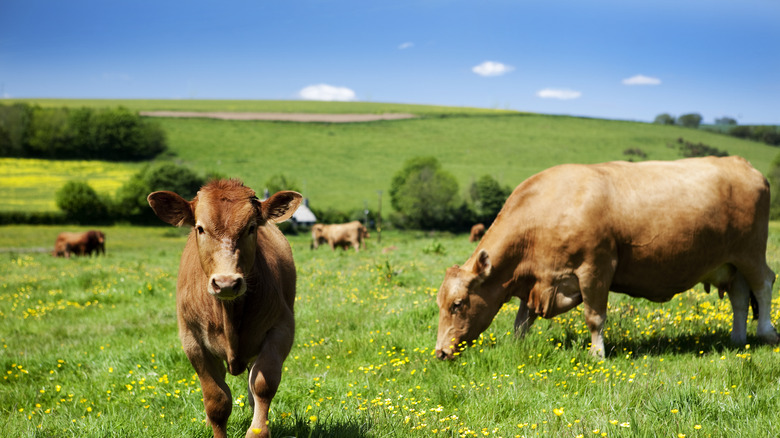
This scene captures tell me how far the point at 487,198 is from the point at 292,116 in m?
57.9

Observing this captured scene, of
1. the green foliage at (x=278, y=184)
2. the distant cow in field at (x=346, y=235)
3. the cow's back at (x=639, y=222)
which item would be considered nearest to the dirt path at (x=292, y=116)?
the green foliage at (x=278, y=184)

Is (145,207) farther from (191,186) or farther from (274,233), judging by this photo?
(274,233)

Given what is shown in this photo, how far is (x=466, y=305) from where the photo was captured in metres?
6.69

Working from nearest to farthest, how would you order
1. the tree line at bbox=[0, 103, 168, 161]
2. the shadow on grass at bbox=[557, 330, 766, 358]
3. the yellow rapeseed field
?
the shadow on grass at bbox=[557, 330, 766, 358], the yellow rapeseed field, the tree line at bbox=[0, 103, 168, 161]

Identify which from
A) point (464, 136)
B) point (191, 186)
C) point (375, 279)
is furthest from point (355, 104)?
point (375, 279)

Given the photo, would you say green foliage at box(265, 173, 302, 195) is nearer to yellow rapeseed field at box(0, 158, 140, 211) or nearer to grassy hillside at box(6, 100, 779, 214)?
grassy hillside at box(6, 100, 779, 214)

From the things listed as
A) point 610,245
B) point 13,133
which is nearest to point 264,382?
point 610,245

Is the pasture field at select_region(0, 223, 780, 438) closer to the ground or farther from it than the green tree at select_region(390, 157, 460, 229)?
farther from it

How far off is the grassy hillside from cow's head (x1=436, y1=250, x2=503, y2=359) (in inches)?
2414

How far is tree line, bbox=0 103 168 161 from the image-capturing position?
84125mm

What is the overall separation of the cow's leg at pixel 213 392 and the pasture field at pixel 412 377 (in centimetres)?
33

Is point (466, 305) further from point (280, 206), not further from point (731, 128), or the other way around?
point (731, 128)

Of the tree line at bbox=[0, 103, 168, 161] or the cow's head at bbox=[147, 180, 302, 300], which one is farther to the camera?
the tree line at bbox=[0, 103, 168, 161]

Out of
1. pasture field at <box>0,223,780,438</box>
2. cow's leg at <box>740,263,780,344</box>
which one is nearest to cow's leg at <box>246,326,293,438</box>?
pasture field at <box>0,223,780,438</box>
